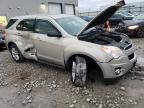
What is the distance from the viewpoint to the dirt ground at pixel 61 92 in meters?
4.80

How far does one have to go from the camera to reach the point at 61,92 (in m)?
5.41

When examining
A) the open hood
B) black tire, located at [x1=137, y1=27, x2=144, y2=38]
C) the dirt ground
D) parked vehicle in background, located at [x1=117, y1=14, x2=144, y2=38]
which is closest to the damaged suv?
the open hood

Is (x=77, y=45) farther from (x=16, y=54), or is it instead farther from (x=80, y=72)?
(x=16, y=54)

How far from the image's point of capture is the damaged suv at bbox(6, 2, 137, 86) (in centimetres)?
515

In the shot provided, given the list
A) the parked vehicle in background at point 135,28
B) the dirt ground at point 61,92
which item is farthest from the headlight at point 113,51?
the parked vehicle in background at point 135,28

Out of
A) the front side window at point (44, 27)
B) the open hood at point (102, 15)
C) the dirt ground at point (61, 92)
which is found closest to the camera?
the dirt ground at point (61, 92)

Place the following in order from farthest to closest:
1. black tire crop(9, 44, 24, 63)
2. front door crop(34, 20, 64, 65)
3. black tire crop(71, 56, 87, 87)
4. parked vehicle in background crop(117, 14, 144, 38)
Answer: parked vehicle in background crop(117, 14, 144, 38) → black tire crop(9, 44, 24, 63) → front door crop(34, 20, 64, 65) → black tire crop(71, 56, 87, 87)

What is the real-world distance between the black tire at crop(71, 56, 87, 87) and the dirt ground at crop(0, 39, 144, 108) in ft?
0.50

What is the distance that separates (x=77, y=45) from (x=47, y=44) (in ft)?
3.73

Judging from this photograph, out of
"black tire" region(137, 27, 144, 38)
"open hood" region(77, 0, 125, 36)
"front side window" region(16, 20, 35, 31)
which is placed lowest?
"black tire" region(137, 27, 144, 38)

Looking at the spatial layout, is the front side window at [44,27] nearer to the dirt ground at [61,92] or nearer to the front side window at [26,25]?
the front side window at [26,25]

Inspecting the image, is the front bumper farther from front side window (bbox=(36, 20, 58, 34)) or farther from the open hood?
front side window (bbox=(36, 20, 58, 34))

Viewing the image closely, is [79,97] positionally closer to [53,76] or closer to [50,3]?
[53,76]

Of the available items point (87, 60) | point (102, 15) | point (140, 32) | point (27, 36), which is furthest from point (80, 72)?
point (140, 32)
